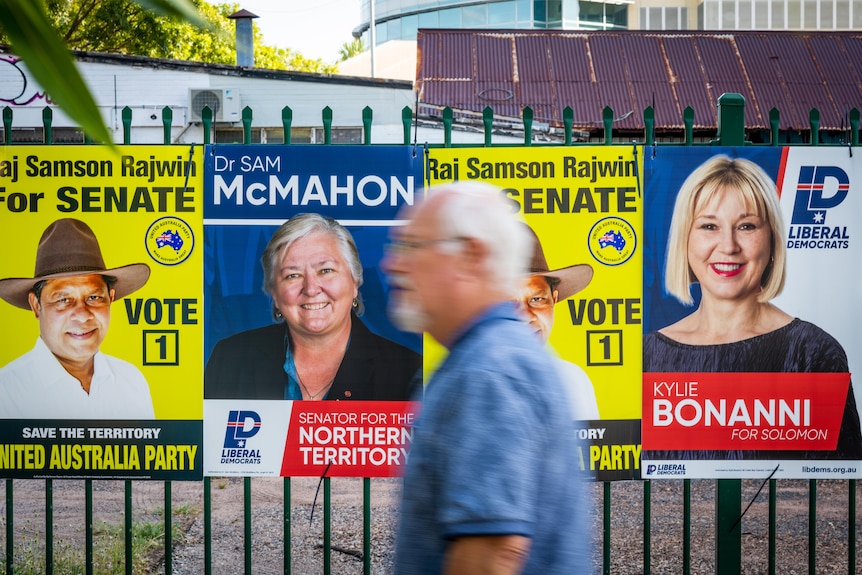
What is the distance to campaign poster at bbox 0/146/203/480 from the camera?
4754 millimetres

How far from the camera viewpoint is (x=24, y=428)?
4.80 meters

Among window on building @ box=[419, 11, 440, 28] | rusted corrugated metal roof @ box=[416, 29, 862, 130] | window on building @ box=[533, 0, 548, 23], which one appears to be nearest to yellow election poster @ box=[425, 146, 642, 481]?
rusted corrugated metal roof @ box=[416, 29, 862, 130]

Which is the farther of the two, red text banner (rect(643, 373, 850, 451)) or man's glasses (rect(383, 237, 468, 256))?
red text banner (rect(643, 373, 850, 451))

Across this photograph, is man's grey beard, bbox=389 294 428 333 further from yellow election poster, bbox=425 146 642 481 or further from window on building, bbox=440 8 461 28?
window on building, bbox=440 8 461 28

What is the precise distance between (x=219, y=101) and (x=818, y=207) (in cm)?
1638

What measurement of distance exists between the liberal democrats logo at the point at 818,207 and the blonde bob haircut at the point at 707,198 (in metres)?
0.11

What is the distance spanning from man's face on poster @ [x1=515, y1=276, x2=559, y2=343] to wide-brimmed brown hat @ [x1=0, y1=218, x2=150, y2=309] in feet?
6.11

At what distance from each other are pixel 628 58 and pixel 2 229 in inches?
850

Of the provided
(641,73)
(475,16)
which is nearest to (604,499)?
(641,73)

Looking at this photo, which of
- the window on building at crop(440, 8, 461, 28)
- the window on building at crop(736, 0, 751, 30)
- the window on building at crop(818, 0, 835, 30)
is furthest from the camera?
the window on building at crop(440, 8, 461, 28)

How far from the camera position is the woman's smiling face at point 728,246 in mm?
4789

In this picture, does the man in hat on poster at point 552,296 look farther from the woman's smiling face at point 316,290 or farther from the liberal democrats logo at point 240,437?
Answer: the liberal democrats logo at point 240,437

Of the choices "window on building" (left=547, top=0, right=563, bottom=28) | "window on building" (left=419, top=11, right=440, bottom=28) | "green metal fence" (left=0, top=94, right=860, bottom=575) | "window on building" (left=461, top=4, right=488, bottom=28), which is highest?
"window on building" (left=419, top=11, right=440, bottom=28)

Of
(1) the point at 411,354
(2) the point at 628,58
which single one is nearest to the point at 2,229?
(1) the point at 411,354
